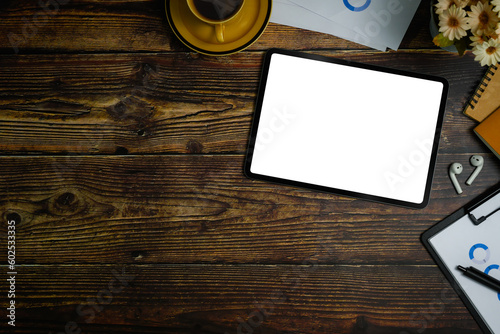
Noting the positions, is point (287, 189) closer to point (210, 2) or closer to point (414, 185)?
point (414, 185)

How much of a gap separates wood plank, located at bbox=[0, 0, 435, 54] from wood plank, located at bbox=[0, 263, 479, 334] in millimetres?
529

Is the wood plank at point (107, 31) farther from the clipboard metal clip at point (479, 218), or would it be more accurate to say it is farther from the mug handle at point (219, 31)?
the clipboard metal clip at point (479, 218)

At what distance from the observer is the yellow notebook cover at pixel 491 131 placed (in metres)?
0.80

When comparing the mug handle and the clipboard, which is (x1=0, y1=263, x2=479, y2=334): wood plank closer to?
the clipboard

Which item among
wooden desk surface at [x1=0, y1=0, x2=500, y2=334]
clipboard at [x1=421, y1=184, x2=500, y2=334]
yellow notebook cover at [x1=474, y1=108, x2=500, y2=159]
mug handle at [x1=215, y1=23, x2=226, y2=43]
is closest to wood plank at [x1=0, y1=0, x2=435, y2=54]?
wooden desk surface at [x1=0, y1=0, x2=500, y2=334]

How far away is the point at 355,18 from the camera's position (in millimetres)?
828

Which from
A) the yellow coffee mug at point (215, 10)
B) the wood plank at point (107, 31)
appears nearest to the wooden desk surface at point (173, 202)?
the wood plank at point (107, 31)

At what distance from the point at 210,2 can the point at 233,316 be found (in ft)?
2.32

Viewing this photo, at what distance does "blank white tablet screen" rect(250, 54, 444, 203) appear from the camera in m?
0.82

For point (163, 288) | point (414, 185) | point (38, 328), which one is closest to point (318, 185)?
point (414, 185)

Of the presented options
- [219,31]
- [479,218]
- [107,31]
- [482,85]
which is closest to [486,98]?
[482,85]

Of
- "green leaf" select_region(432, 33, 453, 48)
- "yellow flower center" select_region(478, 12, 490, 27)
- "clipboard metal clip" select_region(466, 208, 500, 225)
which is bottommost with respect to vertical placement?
"clipboard metal clip" select_region(466, 208, 500, 225)

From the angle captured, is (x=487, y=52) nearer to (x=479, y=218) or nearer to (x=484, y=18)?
(x=484, y=18)

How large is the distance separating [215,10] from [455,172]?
652 mm
